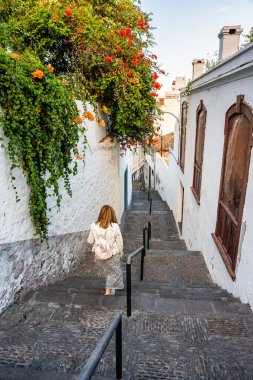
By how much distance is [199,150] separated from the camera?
7.47 meters

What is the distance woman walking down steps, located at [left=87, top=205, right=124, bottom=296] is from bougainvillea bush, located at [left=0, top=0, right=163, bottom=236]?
0.73 metres

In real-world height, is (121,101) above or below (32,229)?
above

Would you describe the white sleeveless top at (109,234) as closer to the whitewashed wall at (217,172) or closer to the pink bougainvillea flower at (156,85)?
the whitewashed wall at (217,172)

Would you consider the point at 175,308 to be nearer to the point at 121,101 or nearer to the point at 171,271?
the point at 171,271

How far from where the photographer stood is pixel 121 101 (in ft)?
21.2

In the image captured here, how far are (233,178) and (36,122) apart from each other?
10.0 ft

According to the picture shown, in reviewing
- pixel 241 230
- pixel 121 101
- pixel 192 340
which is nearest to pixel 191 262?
pixel 241 230

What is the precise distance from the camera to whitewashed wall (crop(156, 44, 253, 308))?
11.9ft

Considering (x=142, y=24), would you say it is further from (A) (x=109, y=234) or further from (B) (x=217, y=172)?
(A) (x=109, y=234)

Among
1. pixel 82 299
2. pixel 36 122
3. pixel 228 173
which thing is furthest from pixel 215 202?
pixel 36 122

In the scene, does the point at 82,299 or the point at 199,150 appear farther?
the point at 199,150

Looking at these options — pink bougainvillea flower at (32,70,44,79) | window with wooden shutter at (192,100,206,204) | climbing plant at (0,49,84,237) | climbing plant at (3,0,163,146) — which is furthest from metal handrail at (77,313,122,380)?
window with wooden shutter at (192,100,206,204)

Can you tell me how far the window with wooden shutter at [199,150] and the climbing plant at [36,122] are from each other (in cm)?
393

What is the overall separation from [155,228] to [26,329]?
30.2ft
